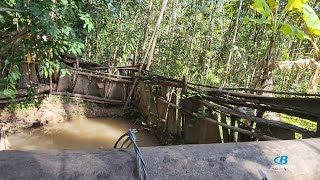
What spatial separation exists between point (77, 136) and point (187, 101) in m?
2.77

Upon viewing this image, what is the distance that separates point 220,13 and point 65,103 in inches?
236

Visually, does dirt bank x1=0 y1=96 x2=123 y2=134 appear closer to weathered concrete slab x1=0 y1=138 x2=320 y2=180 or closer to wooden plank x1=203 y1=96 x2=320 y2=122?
wooden plank x1=203 y1=96 x2=320 y2=122

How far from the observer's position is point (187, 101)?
488 centimetres

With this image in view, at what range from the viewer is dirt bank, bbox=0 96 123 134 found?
239 inches

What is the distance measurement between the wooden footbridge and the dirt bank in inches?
8.3

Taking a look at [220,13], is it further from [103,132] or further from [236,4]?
[103,132]

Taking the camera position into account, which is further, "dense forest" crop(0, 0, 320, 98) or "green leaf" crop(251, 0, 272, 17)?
"dense forest" crop(0, 0, 320, 98)

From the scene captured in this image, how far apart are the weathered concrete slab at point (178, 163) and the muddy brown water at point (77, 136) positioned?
4653mm

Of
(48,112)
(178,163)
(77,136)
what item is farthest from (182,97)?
(178,163)
